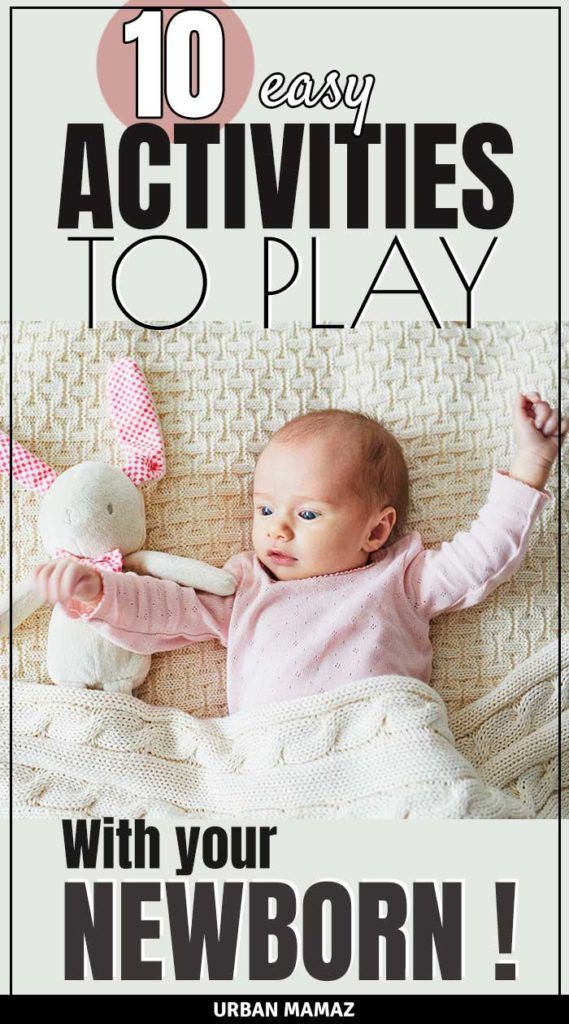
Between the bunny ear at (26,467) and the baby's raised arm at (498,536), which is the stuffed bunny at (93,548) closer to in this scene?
the bunny ear at (26,467)

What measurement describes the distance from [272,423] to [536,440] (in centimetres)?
40

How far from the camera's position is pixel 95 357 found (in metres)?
1.56

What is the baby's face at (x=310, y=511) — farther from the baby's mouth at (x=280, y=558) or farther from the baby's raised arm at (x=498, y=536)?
the baby's raised arm at (x=498, y=536)

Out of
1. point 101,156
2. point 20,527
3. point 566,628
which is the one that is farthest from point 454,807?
point 101,156

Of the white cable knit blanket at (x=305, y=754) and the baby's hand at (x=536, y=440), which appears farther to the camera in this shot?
the baby's hand at (x=536, y=440)

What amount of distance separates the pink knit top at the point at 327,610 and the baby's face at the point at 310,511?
31 mm

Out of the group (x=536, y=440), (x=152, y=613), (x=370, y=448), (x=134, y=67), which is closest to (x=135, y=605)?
(x=152, y=613)

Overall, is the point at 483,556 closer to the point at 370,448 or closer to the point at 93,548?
the point at 370,448

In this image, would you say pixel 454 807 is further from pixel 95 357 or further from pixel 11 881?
pixel 95 357

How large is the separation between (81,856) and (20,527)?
19.1 inches

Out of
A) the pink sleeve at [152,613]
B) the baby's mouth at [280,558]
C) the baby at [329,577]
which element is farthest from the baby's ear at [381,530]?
the pink sleeve at [152,613]

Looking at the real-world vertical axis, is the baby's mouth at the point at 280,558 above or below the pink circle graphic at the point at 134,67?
below

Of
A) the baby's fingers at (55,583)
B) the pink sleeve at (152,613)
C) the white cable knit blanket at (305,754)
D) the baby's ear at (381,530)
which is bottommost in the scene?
the white cable knit blanket at (305,754)

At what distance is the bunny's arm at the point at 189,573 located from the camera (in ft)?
4.79
